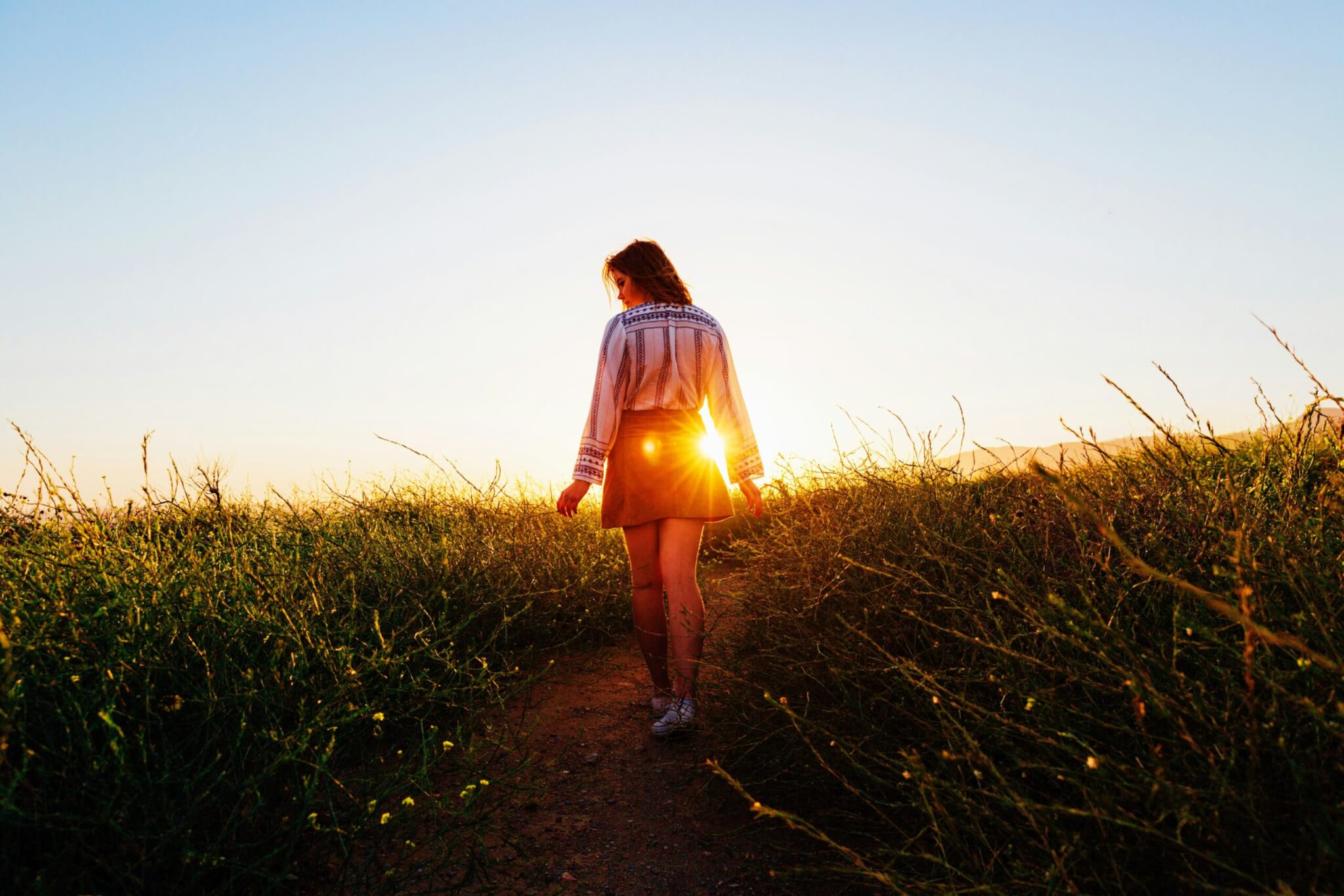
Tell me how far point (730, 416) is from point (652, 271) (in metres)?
0.70

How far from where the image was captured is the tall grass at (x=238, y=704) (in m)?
1.67

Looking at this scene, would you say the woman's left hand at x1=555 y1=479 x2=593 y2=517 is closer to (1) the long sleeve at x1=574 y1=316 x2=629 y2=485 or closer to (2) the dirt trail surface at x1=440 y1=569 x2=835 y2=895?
(1) the long sleeve at x1=574 y1=316 x2=629 y2=485

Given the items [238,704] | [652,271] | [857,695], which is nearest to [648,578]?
[857,695]

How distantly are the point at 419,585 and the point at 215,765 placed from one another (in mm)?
1559

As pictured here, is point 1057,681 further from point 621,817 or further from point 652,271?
point 652,271

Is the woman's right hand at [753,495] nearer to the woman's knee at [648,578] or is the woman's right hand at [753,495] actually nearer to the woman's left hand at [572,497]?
the woman's knee at [648,578]

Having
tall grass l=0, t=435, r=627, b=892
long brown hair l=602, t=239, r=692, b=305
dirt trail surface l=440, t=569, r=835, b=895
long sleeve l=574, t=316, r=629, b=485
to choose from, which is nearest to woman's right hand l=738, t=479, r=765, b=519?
dirt trail surface l=440, t=569, r=835, b=895

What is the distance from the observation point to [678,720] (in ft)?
9.67

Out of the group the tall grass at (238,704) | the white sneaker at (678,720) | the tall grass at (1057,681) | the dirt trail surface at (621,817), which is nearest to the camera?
the tall grass at (1057,681)

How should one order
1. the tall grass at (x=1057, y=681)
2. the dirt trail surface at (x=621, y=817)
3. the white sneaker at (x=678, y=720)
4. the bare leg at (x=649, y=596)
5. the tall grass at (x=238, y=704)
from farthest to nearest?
the bare leg at (x=649, y=596), the white sneaker at (x=678, y=720), the dirt trail surface at (x=621, y=817), the tall grass at (x=238, y=704), the tall grass at (x=1057, y=681)

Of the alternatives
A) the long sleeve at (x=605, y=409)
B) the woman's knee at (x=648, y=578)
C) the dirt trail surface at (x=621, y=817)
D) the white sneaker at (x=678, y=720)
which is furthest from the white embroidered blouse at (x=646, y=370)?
the white sneaker at (x=678, y=720)

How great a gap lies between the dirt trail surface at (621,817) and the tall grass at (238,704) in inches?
6.4

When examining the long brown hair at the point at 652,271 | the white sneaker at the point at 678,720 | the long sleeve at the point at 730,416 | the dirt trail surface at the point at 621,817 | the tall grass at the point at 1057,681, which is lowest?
the dirt trail surface at the point at 621,817

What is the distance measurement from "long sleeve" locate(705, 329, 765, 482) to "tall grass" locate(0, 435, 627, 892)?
1220 mm
